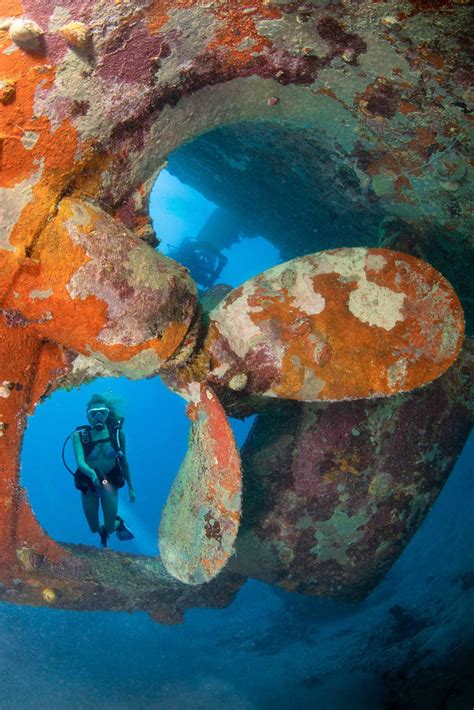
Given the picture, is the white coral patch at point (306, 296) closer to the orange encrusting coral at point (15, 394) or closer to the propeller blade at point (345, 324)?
the propeller blade at point (345, 324)

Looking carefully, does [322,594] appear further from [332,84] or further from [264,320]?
[332,84]

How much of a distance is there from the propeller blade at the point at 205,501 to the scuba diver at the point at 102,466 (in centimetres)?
368

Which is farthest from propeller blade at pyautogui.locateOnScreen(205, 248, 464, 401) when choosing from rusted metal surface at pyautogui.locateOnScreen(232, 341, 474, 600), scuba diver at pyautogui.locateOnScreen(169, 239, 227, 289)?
scuba diver at pyautogui.locateOnScreen(169, 239, 227, 289)

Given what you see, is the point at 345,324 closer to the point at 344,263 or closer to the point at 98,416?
the point at 344,263

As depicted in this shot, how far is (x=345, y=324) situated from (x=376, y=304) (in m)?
0.21

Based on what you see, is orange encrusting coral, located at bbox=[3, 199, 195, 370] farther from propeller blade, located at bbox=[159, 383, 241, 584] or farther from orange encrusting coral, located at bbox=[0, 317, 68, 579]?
propeller blade, located at bbox=[159, 383, 241, 584]

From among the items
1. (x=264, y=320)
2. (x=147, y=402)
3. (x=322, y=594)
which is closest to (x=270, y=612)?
(x=322, y=594)

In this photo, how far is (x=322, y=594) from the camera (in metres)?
5.02

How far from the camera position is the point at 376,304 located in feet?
8.82

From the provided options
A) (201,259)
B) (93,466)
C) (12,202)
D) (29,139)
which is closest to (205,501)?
(12,202)

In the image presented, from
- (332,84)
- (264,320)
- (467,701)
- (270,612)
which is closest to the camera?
(264,320)

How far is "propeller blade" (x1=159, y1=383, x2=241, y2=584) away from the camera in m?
2.56

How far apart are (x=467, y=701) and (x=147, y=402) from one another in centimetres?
4730

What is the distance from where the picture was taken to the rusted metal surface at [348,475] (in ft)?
14.4
